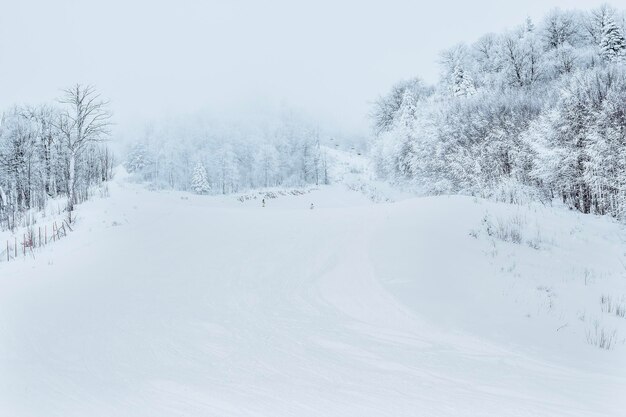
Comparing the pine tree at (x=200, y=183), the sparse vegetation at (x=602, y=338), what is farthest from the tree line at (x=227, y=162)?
the sparse vegetation at (x=602, y=338)

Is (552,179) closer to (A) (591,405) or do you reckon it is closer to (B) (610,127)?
(B) (610,127)

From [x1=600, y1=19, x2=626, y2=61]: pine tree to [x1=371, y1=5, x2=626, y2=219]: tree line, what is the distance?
87 millimetres

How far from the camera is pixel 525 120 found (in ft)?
93.7

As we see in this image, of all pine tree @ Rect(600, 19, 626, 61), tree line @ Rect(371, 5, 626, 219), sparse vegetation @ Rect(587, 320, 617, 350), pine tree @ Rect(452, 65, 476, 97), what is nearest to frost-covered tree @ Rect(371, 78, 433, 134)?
tree line @ Rect(371, 5, 626, 219)

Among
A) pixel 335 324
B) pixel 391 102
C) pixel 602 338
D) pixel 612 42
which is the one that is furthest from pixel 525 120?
pixel 391 102

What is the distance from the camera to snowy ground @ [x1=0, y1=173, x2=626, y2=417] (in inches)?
128

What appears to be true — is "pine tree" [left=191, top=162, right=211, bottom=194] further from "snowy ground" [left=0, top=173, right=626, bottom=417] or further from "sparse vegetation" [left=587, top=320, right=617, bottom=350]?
"sparse vegetation" [left=587, top=320, right=617, bottom=350]

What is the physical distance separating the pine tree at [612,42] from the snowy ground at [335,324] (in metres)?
36.5

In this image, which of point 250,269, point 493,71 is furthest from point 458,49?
point 250,269

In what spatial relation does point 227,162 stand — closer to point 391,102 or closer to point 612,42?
point 391,102

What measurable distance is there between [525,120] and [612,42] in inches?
799

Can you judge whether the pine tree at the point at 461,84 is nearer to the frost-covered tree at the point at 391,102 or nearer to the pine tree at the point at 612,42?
the frost-covered tree at the point at 391,102

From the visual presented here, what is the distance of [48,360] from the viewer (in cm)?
430

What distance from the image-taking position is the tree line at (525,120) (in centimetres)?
1856
